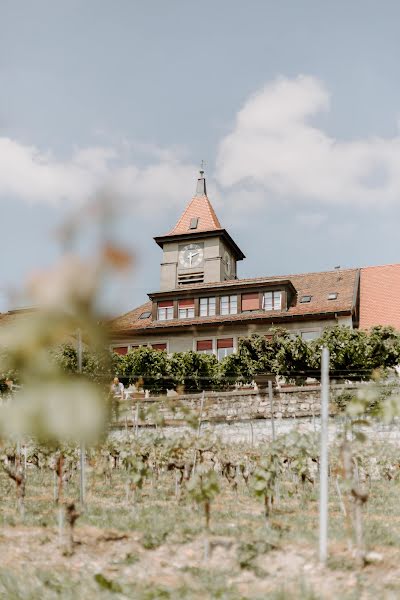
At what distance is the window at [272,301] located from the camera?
3694 centimetres

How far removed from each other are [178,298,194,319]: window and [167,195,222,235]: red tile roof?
8.33m

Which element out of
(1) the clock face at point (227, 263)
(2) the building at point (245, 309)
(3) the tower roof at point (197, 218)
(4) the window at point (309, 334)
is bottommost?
(4) the window at point (309, 334)

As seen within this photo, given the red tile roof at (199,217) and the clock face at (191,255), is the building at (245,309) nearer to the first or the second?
the clock face at (191,255)

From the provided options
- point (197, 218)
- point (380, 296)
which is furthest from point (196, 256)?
point (380, 296)

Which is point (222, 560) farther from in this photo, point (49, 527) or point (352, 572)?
point (49, 527)

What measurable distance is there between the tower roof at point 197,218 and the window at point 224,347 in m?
10.6

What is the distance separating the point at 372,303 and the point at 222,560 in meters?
36.7

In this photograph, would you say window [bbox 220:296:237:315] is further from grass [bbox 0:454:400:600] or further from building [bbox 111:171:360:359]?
grass [bbox 0:454:400:600]

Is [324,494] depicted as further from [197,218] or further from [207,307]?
[197,218]

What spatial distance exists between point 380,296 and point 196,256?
12.6 meters

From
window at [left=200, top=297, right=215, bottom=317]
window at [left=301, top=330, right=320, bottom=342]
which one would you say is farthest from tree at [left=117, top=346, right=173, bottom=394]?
window at [left=301, top=330, right=320, bottom=342]

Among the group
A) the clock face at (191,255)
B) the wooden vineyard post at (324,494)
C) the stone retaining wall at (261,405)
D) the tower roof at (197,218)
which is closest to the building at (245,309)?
the clock face at (191,255)

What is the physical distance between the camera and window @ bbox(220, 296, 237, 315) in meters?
37.7

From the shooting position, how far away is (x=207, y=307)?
125 feet
